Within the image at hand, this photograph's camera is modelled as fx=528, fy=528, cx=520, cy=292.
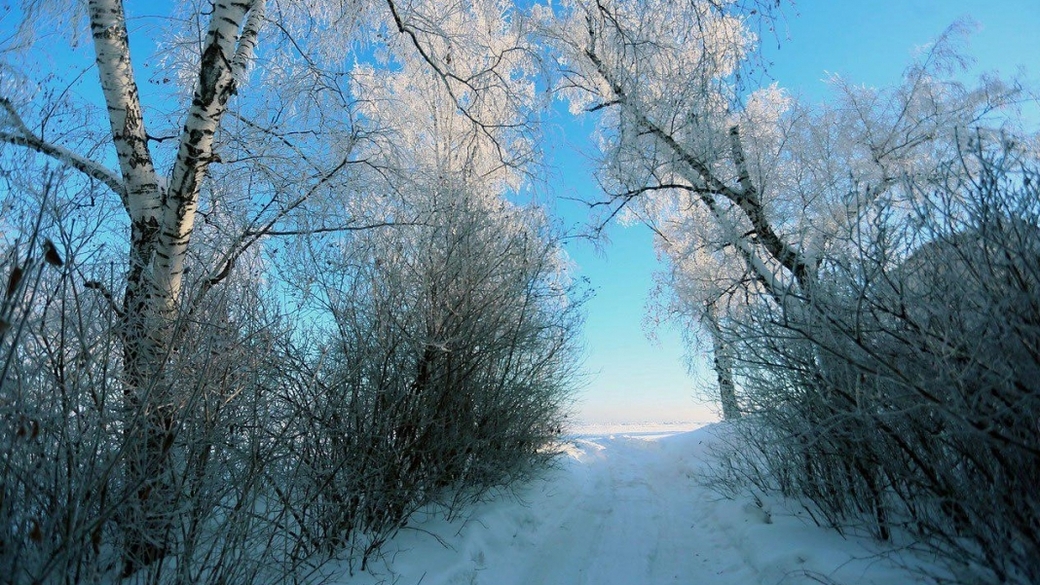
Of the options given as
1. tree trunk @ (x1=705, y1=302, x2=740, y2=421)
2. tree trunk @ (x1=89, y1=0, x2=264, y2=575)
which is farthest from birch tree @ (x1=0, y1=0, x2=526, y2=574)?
tree trunk @ (x1=705, y1=302, x2=740, y2=421)

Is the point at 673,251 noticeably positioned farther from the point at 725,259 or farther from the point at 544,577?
the point at 544,577

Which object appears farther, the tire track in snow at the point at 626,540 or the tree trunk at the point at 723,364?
the tire track in snow at the point at 626,540

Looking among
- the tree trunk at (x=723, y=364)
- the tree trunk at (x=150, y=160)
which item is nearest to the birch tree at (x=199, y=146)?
the tree trunk at (x=150, y=160)

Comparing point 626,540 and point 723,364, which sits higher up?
point 723,364

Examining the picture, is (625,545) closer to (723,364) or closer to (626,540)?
(626,540)

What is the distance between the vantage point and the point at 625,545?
5.12m

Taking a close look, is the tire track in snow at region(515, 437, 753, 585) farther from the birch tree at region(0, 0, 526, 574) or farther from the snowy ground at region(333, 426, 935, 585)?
the birch tree at region(0, 0, 526, 574)

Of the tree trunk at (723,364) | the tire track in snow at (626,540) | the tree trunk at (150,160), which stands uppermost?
the tree trunk at (150,160)

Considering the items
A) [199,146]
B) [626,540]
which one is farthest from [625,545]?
[199,146]

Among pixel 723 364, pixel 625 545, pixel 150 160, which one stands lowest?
pixel 625 545

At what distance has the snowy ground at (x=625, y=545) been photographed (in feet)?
11.9

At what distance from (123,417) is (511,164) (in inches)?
172

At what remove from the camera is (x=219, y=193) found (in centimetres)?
493

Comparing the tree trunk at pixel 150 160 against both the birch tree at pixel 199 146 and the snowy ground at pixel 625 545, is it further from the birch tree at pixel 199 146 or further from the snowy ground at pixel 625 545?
the snowy ground at pixel 625 545
